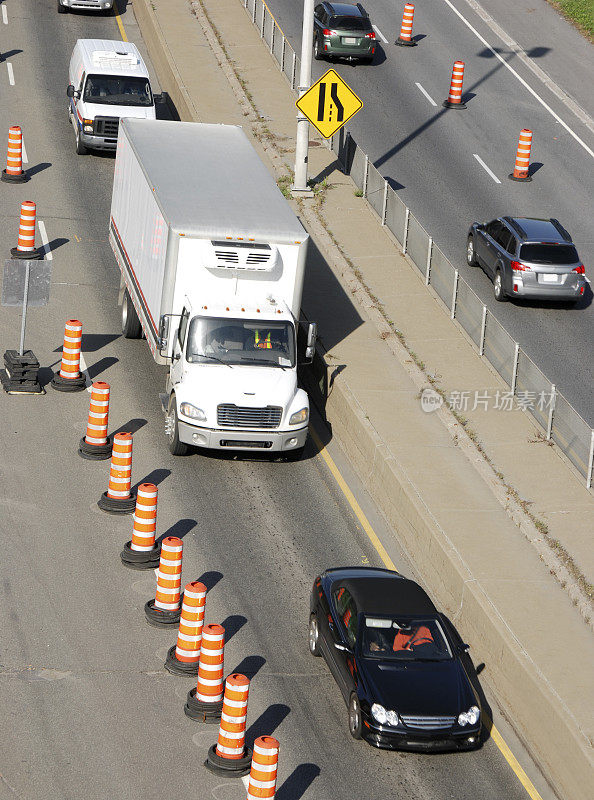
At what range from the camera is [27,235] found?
1056 inches

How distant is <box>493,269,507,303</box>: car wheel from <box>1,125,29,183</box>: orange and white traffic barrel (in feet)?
38.3

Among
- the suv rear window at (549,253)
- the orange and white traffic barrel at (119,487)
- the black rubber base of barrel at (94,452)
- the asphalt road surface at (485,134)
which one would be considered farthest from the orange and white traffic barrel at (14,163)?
the orange and white traffic barrel at (119,487)

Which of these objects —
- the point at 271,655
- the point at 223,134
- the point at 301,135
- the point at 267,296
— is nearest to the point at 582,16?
the point at 301,135

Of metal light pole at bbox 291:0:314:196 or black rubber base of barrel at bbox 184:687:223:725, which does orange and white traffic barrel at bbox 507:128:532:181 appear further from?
black rubber base of barrel at bbox 184:687:223:725

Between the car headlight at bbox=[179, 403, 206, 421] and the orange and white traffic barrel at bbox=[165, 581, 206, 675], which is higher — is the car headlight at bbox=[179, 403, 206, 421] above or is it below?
below

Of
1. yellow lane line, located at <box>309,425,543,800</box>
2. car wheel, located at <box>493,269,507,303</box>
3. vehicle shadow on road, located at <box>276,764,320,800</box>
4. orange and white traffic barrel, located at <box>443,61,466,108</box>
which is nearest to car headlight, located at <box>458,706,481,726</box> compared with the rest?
yellow lane line, located at <box>309,425,543,800</box>

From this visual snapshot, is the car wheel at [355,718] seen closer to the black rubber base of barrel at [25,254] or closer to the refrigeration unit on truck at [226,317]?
the refrigeration unit on truck at [226,317]

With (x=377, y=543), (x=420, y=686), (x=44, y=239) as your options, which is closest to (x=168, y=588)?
(x=420, y=686)

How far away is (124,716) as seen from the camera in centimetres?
1416

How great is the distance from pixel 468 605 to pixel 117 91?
69.4ft

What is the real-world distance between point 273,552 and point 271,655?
8.26ft

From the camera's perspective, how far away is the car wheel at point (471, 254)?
29.1 metres

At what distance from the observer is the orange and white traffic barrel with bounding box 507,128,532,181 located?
33938 mm

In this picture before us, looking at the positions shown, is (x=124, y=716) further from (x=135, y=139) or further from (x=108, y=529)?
(x=135, y=139)
